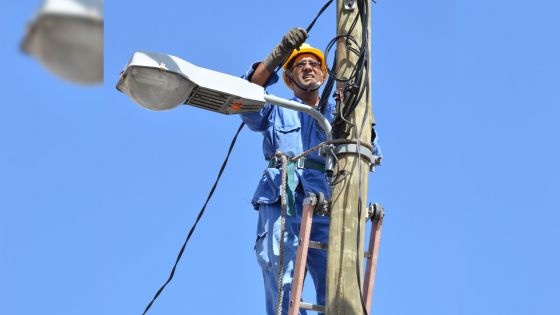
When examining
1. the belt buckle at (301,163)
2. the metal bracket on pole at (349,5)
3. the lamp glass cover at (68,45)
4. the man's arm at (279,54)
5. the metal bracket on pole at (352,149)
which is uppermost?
the metal bracket on pole at (349,5)

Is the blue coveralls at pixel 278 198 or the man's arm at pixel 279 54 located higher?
the man's arm at pixel 279 54

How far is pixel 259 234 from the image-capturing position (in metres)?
5.29

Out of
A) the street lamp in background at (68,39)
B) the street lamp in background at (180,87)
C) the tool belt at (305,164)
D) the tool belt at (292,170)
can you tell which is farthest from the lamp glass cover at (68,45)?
the tool belt at (305,164)

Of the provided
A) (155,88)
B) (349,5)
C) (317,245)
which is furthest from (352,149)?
(155,88)

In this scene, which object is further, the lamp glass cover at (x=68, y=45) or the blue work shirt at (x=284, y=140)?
the blue work shirt at (x=284, y=140)

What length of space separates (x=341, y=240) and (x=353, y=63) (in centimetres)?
104

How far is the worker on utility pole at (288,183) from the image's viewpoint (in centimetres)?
487

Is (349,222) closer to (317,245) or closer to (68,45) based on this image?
(317,245)

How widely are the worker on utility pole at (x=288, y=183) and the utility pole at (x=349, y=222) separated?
0.54m

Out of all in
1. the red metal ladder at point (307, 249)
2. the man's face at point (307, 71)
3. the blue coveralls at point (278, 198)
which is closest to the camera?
the red metal ladder at point (307, 249)

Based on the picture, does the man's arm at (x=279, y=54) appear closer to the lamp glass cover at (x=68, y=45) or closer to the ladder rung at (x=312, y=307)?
the ladder rung at (x=312, y=307)

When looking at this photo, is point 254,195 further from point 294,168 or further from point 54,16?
point 54,16

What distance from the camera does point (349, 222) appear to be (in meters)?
4.09

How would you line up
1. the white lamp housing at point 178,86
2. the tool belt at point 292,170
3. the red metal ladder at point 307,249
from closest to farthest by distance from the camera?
the white lamp housing at point 178,86 → the red metal ladder at point 307,249 → the tool belt at point 292,170
